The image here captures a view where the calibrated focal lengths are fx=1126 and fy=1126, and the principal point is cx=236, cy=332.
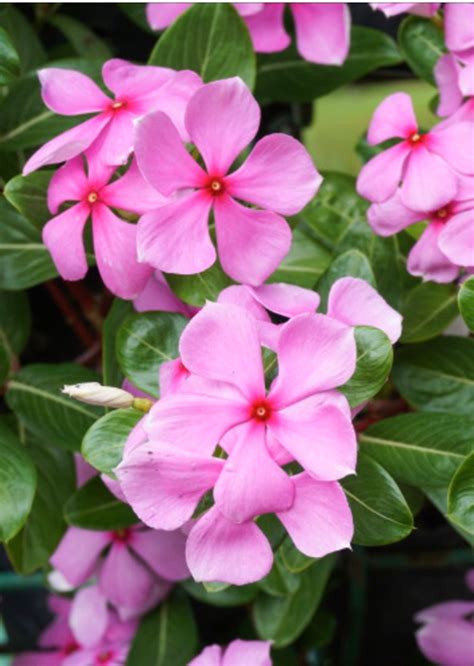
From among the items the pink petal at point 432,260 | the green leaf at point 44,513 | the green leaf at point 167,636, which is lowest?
the green leaf at point 167,636

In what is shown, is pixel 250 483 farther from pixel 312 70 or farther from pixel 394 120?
pixel 312 70

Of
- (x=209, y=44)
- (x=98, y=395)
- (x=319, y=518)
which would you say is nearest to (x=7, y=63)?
(x=209, y=44)

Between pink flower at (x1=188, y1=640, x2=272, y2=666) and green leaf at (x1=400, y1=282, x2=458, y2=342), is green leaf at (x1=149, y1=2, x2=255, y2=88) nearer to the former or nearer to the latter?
green leaf at (x1=400, y1=282, x2=458, y2=342)

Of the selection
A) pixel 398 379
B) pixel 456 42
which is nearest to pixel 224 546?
pixel 398 379

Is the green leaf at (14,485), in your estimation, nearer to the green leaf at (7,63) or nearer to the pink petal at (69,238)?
the pink petal at (69,238)

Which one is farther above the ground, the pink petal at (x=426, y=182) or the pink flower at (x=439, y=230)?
the pink petal at (x=426, y=182)

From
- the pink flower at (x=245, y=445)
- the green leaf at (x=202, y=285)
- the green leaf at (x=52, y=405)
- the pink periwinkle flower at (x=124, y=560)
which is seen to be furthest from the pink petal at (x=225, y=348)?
the pink periwinkle flower at (x=124, y=560)

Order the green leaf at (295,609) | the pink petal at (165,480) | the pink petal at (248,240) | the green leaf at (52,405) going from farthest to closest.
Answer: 1. the green leaf at (295,609)
2. the green leaf at (52,405)
3. the pink petal at (248,240)
4. the pink petal at (165,480)
